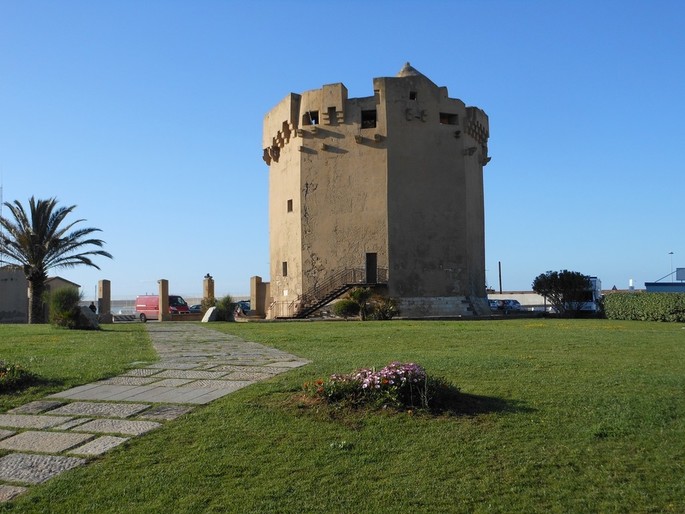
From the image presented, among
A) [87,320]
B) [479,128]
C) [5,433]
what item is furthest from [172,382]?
[479,128]

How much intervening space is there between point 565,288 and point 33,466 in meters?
32.0

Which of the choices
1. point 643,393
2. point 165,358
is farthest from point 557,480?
point 165,358

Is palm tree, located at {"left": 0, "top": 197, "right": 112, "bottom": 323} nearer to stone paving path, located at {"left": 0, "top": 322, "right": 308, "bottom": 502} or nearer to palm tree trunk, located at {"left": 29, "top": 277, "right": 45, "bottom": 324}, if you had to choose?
palm tree trunk, located at {"left": 29, "top": 277, "right": 45, "bottom": 324}

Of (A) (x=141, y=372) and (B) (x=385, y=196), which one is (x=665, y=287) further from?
(A) (x=141, y=372)

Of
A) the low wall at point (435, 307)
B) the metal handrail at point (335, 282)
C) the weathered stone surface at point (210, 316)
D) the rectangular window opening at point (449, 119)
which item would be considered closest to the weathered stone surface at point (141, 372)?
the weathered stone surface at point (210, 316)

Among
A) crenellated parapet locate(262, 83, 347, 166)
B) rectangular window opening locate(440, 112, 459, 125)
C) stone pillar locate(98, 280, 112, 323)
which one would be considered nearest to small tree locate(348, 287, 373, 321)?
crenellated parapet locate(262, 83, 347, 166)

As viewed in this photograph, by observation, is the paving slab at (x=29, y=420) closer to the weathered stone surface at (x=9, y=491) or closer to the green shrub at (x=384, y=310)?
the weathered stone surface at (x=9, y=491)

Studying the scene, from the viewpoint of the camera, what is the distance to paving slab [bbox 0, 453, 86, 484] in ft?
16.6

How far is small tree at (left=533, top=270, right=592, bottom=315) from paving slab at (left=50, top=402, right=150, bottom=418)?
3026cm

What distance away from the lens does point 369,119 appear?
33.2 meters

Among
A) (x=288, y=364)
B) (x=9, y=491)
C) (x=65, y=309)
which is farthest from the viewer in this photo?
(x=65, y=309)

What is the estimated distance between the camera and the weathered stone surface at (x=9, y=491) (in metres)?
4.69

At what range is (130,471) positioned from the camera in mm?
5082

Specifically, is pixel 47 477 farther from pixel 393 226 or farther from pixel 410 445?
pixel 393 226
